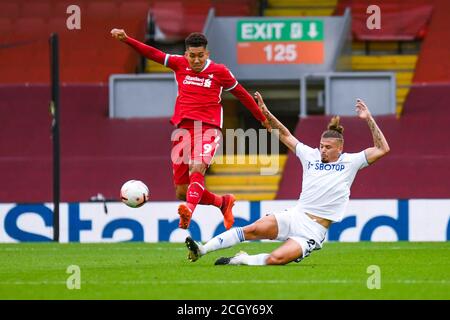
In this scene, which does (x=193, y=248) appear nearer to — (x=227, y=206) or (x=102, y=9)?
(x=227, y=206)

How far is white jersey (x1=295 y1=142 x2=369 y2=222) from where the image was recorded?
34.3 ft

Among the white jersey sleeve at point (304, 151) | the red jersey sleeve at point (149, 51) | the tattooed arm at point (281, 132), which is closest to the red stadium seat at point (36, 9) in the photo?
the red jersey sleeve at point (149, 51)

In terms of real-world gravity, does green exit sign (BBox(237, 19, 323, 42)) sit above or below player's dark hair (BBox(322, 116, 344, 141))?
above

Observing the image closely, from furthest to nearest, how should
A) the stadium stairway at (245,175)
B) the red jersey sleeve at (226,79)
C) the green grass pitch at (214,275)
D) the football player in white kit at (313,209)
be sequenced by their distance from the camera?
the stadium stairway at (245,175), the red jersey sleeve at (226,79), the football player in white kit at (313,209), the green grass pitch at (214,275)

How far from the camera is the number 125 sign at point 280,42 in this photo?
70.4 ft

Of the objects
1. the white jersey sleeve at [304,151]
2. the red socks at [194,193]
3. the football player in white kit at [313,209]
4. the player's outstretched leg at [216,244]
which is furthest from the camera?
the red socks at [194,193]

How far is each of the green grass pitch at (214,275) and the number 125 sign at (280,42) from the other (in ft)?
27.2

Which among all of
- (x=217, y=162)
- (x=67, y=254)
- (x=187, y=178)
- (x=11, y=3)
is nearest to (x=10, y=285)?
Answer: (x=187, y=178)

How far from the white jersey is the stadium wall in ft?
22.2

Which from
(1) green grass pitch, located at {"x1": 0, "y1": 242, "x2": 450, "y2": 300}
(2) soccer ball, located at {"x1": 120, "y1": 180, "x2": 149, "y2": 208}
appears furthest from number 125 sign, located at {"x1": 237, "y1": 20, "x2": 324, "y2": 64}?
(2) soccer ball, located at {"x1": 120, "y1": 180, "x2": 149, "y2": 208}

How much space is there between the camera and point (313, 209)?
34.3ft

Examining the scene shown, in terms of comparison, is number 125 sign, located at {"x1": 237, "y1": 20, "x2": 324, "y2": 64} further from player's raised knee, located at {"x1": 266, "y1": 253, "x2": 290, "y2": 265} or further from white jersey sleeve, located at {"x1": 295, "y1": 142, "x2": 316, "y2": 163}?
player's raised knee, located at {"x1": 266, "y1": 253, "x2": 290, "y2": 265}

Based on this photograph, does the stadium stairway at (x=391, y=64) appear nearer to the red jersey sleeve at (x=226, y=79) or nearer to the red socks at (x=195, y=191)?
the red jersey sleeve at (x=226, y=79)

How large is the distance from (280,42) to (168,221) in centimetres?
542
